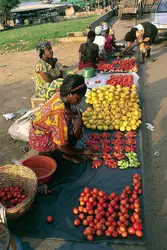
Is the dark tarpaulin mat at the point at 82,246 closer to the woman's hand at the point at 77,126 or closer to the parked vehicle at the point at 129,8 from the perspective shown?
the woman's hand at the point at 77,126

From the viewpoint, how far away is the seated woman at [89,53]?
718 cm

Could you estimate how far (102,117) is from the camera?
15.4ft

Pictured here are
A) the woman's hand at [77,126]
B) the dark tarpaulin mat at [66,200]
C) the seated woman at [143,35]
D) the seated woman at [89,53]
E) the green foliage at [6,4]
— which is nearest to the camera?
the dark tarpaulin mat at [66,200]

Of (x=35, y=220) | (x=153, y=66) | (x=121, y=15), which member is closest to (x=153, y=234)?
(x=35, y=220)

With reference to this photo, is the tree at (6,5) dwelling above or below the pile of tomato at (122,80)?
above

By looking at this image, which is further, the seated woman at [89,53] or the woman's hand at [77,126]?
the seated woman at [89,53]

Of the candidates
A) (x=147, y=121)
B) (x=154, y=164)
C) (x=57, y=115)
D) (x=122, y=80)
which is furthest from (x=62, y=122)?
(x=122, y=80)

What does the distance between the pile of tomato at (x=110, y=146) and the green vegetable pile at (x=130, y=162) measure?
7 centimetres

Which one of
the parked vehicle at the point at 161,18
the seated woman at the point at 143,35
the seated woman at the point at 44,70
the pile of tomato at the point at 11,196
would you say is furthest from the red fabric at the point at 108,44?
the pile of tomato at the point at 11,196

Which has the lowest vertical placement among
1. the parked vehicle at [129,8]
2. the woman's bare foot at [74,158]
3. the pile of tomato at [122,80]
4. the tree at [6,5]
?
the woman's bare foot at [74,158]

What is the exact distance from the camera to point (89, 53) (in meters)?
7.23

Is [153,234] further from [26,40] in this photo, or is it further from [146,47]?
[26,40]

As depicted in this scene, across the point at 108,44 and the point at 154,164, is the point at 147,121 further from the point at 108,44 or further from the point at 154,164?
the point at 108,44

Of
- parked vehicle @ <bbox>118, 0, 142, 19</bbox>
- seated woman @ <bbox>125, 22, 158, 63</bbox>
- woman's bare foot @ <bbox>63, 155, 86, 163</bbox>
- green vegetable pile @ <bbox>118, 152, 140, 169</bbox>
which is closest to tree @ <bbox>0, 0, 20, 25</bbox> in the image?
parked vehicle @ <bbox>118, 0, 142, 19</bbox>
